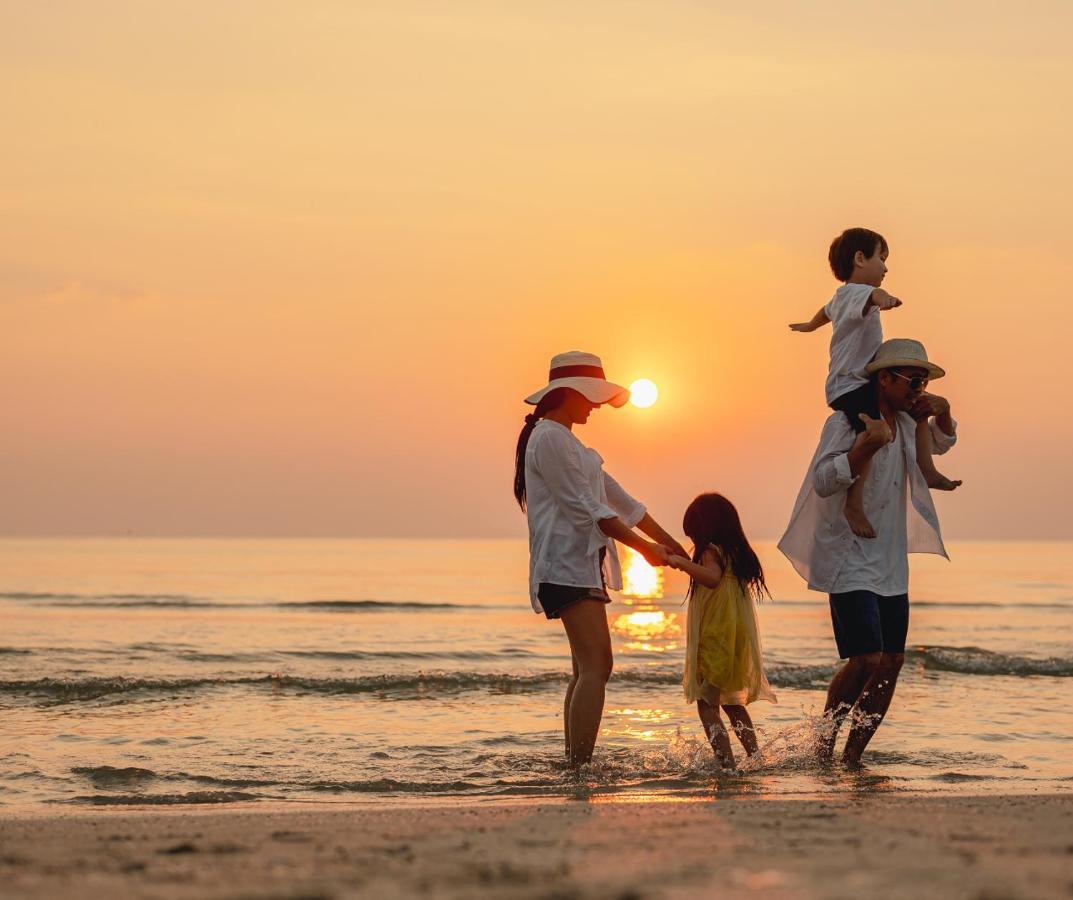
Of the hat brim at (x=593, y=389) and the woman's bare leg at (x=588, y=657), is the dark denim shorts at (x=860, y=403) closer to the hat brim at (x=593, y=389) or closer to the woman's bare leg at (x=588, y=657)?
the hat brim at (x=593, y=389)

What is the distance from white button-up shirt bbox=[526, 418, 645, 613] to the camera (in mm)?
6305

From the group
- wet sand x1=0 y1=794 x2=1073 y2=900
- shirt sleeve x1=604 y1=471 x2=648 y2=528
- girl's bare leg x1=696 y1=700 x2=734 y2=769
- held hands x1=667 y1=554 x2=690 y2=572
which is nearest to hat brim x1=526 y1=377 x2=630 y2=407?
shirt sleeve x1=604 y1=471 x2=648 y2=528

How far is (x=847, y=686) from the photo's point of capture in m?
6.35

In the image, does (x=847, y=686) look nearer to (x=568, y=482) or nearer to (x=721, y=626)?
(x=721, y=626)

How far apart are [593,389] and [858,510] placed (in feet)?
4.68

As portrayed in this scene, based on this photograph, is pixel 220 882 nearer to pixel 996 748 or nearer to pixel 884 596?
pixel 884 596

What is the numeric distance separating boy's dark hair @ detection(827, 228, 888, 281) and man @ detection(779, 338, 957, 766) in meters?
0.44

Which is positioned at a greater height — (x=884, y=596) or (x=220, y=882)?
(x=884, y=596)

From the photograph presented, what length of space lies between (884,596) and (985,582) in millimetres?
45901

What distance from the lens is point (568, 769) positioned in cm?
668

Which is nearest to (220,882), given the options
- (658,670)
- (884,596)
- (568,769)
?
(568,769)

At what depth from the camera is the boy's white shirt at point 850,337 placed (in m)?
6.12

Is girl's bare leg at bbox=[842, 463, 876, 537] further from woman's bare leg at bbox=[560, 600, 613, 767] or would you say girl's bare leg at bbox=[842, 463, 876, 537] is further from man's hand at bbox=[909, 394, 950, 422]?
woman's bare leg at bbox=[560, 600, 613, 767]

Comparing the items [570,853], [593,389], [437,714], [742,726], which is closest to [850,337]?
[593,389]
